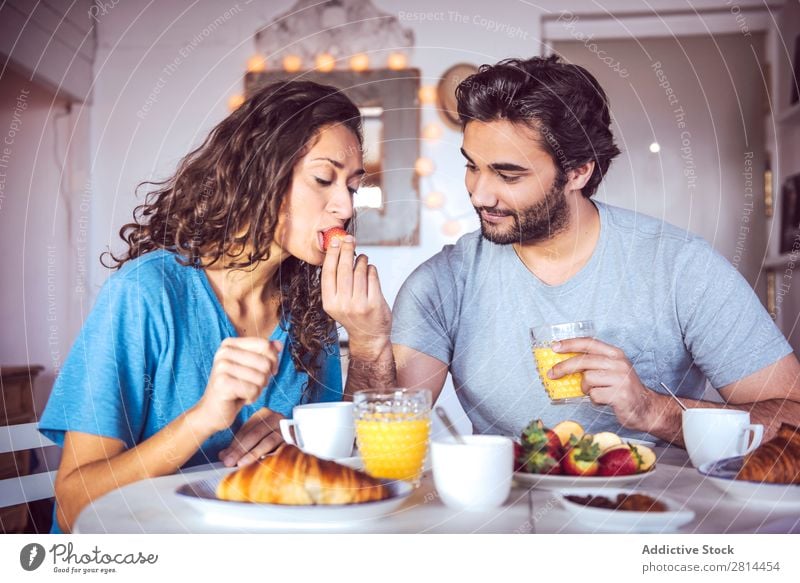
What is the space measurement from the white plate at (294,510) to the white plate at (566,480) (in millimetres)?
131

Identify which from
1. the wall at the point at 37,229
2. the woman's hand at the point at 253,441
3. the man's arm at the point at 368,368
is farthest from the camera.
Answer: the wall at the point at 37,229

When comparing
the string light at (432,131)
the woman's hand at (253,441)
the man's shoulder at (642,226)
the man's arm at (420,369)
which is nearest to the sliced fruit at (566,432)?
the woman's hand at (253,441)

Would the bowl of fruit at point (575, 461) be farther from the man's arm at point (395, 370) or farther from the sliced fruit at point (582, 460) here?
the man's arm at point (395, 370)

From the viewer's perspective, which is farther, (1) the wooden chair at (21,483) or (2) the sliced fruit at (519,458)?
(1) the wooden chair at (21,483)

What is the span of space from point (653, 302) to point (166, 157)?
34.2 inches

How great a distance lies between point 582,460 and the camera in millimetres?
734

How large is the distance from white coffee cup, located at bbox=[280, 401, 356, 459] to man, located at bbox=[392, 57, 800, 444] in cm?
40

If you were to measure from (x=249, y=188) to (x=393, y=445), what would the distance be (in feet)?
1.62

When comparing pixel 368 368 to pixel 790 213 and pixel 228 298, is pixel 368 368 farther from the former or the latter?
pixel 790 213

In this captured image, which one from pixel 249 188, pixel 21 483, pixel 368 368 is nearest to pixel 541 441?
pixel 368 368

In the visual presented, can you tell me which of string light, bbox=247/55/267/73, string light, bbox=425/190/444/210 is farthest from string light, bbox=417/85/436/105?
string light, bbox=247/55/267/73

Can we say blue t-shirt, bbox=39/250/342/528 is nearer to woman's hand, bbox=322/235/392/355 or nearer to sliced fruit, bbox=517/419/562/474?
woman's hand, bbox=322/235/392/355

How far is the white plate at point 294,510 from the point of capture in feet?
2.03
